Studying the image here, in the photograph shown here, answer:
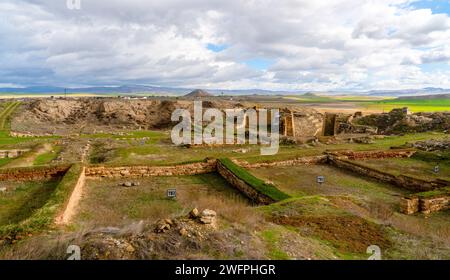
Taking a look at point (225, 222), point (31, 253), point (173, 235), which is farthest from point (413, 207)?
point (31, 253)

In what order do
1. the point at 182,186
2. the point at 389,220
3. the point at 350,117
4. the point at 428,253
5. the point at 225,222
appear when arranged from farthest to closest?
the point at 350,117 → the point at 182,186 → the point at 389,220 → the point at 225,222 → the point at 428,253

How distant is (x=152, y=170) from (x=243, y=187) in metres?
5.49

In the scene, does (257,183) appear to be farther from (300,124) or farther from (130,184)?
(300,124)

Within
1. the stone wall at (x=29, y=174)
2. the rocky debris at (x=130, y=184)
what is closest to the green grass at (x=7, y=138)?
the stone wall at (x=29, y=174)

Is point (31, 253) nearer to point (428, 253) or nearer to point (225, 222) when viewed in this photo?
point (225, 222)

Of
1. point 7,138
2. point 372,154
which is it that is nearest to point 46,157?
point 7,138

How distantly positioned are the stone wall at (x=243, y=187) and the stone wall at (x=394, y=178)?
699cm

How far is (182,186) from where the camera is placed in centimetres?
1644

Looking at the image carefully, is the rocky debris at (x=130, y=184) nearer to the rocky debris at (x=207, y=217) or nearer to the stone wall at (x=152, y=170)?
the stone wall at (x=152, y=170)

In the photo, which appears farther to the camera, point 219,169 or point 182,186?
point 219,169

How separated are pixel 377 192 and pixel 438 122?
29.3 meters

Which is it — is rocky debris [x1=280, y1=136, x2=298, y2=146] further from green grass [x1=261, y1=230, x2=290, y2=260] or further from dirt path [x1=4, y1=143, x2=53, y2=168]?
green grass [x1=261, y1=230, x2=290, y2=260]
